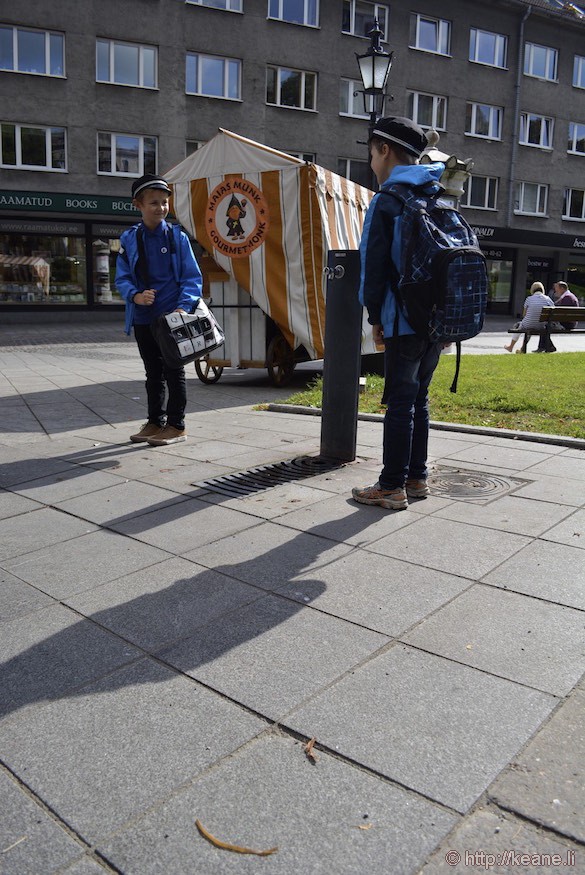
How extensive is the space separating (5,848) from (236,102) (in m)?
27.9

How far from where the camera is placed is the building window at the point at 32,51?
2373cm

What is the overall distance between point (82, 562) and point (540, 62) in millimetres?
36418

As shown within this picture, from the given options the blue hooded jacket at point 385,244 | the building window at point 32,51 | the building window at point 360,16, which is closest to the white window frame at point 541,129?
the building window at point 360,16

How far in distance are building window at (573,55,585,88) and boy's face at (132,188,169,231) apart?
34.9m

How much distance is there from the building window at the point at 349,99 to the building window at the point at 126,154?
24.3ft

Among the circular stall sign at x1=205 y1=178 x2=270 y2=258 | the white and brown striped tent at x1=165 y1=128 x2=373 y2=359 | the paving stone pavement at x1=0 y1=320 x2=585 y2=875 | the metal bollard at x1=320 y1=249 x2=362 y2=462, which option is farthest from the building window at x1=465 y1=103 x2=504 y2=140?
the paving stone pavement at x1=0 y1=320 x2=585 y2=875

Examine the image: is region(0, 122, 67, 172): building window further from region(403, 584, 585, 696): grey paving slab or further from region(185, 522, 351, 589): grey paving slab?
region(403, 584, 585, 696): grey paving slab

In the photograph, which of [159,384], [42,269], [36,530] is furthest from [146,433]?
[42,269]

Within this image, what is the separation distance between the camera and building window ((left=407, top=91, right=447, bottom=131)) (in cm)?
3053

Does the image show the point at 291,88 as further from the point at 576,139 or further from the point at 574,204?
the point at 574,204

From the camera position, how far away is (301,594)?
317 cm

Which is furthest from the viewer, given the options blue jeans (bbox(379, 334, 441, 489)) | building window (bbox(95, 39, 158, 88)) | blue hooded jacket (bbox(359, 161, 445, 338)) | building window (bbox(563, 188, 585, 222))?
building window (bbox(563, 188, 585, 222))

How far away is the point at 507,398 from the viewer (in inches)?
307

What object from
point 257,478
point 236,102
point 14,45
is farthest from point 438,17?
point 257,478
